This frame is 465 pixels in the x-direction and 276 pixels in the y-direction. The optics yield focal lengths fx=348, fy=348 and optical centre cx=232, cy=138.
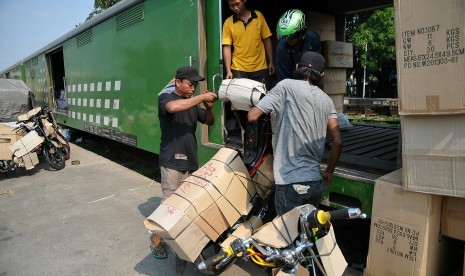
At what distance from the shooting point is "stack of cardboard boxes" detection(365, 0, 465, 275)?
1799 mm

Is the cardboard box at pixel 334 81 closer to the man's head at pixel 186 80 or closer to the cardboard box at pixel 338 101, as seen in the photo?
the cardboard box at pixel 338 101

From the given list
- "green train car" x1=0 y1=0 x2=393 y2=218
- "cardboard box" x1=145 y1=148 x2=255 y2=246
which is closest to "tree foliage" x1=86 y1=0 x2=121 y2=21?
"green train car" x1=0 y1=0 x2=393 y2=218

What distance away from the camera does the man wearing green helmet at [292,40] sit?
312cm

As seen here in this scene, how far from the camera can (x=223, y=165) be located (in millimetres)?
2410

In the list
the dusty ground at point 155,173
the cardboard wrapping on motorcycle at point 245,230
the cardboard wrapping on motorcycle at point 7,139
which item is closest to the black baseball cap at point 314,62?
the cardboard wrapping on motorcycle at point 245,230

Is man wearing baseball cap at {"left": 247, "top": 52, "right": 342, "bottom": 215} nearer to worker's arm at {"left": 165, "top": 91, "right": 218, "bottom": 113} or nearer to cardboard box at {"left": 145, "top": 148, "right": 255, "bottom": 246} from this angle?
cardboard box at {"left": 145, "top": 148, "right": 255, "bottom": 246}

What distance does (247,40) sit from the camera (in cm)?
361

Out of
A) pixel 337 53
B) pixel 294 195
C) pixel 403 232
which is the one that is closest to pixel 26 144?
pixel 337 53

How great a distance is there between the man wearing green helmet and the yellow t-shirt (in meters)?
0.31

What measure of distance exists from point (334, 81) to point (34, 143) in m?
5.11

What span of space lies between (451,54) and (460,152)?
1.67 feet

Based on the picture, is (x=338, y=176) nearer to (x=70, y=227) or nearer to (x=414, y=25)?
(x=414, y=25)

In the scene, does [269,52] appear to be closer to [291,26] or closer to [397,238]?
[291,26]

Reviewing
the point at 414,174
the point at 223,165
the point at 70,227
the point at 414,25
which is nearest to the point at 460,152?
the point at 414,174
